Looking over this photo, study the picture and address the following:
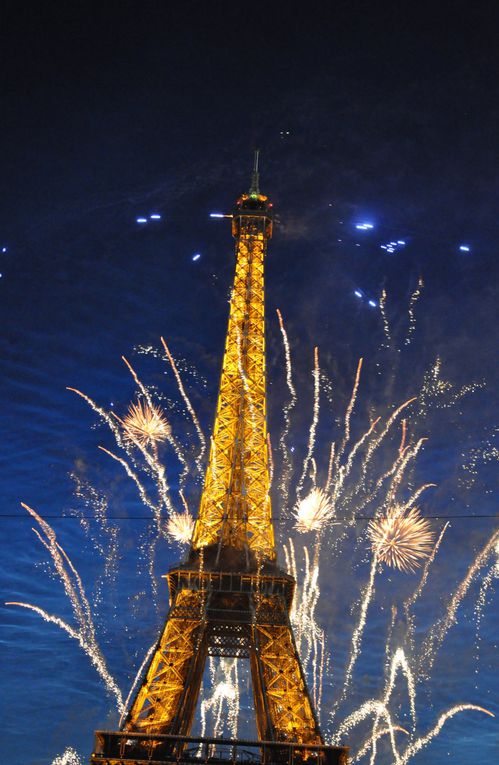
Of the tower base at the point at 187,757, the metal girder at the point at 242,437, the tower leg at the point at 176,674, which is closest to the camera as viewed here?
the tower base at the point at 187,757

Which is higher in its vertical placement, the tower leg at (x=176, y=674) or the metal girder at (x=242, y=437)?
the metal girder at (x=242, y=437)

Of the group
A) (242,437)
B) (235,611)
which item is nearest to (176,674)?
(235,611)

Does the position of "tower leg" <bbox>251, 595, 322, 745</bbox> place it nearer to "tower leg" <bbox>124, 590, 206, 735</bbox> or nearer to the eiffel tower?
the eiffel tower

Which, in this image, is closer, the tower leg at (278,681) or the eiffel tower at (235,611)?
the eiffel tower at (235,611)

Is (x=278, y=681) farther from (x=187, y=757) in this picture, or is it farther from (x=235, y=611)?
(x=187, y=757)

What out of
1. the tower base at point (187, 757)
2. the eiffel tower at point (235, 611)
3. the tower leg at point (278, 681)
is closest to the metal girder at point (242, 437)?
the eiffel tower at point (235, 611)

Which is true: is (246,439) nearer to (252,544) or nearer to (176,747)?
(252,544)

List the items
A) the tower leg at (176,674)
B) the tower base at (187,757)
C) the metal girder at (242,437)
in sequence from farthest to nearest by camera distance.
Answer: the metal girder at (242,437) < the tower leg at (176,674) < the tower base at (187,757)

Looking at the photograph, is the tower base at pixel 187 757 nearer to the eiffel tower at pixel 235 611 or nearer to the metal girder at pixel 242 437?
the eiffel tower at pixel 235 611

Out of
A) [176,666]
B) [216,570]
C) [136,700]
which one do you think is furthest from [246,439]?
[136,700]
